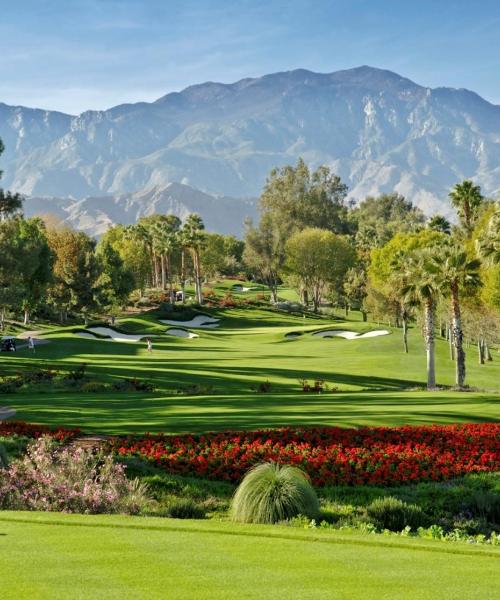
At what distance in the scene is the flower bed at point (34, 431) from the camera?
20891 millimetres

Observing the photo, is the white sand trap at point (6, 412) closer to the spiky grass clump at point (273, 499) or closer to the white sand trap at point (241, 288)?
the spiky grass clump at point (273, 499)

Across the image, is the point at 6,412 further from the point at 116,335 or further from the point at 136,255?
the point at 136,255

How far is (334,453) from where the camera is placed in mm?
19547

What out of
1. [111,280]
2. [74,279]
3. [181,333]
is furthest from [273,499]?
[111,280]

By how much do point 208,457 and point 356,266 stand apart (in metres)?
106

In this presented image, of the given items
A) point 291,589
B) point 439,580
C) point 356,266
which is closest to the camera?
point 291,589

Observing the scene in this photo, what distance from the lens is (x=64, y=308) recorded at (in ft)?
303

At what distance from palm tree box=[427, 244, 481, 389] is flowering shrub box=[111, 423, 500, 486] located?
21.6m

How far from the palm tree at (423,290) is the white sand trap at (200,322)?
52.1m

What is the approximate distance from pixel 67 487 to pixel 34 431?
7.69 meters

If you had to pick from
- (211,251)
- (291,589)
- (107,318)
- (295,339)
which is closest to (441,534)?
(291,589)

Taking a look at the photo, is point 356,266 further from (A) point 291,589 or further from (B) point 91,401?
(A) point 291,589

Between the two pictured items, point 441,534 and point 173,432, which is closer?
point 441,534

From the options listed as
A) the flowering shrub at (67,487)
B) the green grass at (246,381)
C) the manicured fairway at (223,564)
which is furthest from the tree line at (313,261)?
the manicured fairway at (223,564)
